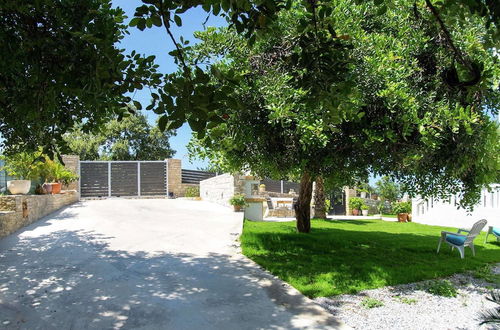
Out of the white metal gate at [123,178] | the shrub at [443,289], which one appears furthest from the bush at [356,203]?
the shrub at [443,289]

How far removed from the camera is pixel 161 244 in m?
8.82

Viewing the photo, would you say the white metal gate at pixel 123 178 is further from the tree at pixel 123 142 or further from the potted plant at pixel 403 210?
the potted plant at pixel 403 210

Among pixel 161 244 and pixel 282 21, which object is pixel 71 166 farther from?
pixel 282 21

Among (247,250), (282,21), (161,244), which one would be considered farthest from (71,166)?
(282,21)

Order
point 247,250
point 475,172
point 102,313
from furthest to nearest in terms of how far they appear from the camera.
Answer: point 247,250 < point 475,172 < point 102,313

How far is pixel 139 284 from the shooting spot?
5.73 metres

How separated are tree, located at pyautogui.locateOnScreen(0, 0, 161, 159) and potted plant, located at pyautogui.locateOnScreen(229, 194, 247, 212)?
10198 millimetres

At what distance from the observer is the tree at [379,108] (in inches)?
237

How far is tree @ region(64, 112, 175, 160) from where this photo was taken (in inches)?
1112

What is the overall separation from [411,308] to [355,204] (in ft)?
66.8

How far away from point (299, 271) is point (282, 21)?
459 centimetres

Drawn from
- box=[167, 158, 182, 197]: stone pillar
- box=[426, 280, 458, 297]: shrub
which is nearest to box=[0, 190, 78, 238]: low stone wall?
box=[426, 280, 458, 297]: shrub

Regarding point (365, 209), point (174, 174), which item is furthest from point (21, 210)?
point (365, 209)

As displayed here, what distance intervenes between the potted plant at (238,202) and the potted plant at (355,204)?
12292 millimetres
